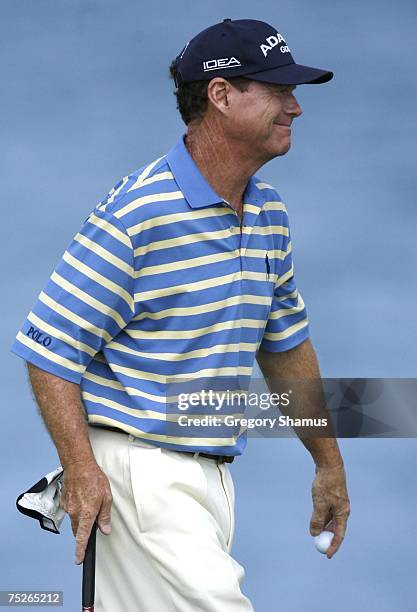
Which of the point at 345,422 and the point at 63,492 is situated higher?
the point at 63,492

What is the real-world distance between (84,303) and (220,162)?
578mm

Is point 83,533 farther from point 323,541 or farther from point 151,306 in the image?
point 323,541

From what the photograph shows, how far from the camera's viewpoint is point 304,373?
469 cm

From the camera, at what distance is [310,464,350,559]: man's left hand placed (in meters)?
4.62

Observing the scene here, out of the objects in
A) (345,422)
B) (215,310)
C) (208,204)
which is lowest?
(345,422)

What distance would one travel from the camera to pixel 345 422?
490 centimetres

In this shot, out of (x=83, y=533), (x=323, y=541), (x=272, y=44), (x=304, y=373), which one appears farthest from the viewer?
(x=304, y=373)

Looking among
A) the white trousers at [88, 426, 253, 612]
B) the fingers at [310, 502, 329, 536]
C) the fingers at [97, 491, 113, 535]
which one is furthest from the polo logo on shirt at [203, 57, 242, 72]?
the fingers at [310, 502, 329, 536]

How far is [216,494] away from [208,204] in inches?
31.0

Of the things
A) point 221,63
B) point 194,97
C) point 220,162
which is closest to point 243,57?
point 221,63

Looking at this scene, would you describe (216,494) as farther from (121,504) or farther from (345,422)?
(345,422)

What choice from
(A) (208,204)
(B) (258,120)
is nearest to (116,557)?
(A) (208,204)

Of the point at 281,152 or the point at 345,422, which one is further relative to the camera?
the point at 345,422

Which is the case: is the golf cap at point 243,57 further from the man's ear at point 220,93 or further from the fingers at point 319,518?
the fingers at point 319,518
